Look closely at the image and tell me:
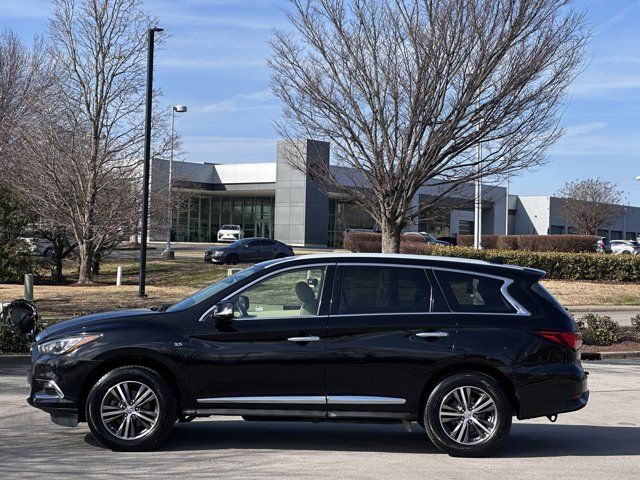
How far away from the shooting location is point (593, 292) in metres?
25.4

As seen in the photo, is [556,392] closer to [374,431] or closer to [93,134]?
[374,431]

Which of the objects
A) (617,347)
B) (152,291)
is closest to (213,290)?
(617,347)

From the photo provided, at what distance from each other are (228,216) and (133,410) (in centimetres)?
6376

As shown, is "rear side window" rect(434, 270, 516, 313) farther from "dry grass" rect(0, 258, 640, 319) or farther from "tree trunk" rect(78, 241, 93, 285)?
"tree trunk" rect(78, 241, 93, 285)

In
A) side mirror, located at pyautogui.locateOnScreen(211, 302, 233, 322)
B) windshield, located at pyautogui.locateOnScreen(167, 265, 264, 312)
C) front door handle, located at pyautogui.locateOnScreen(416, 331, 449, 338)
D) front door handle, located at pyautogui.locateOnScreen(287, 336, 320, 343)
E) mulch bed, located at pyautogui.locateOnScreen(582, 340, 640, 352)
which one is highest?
windshield, located at pyautogui.locateOnScreen(167, 265, 264, 312)

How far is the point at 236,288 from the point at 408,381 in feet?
5.66

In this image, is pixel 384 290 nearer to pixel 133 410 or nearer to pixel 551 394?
pixel 551 394

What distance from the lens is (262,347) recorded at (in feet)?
21.7

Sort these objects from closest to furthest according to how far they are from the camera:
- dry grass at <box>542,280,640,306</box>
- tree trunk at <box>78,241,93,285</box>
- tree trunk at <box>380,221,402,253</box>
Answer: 1. tree trunk at <box>380,221,402,253</box>
2. dry grass at <box>542,280,640,306</box>
3. tree trunk at <box>78,241,93,285</box>

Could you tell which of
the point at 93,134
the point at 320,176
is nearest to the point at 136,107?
the point at 93,134

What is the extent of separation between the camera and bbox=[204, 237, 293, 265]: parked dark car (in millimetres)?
36562

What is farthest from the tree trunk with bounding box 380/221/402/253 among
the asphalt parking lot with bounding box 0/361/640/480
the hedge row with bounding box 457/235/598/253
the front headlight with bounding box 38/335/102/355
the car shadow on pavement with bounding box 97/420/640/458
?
the hedge row with bounding box 457/235/598/253

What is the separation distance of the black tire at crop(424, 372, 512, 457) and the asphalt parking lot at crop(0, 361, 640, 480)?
0.14m

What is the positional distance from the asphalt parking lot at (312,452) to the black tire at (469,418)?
0.45 feet
